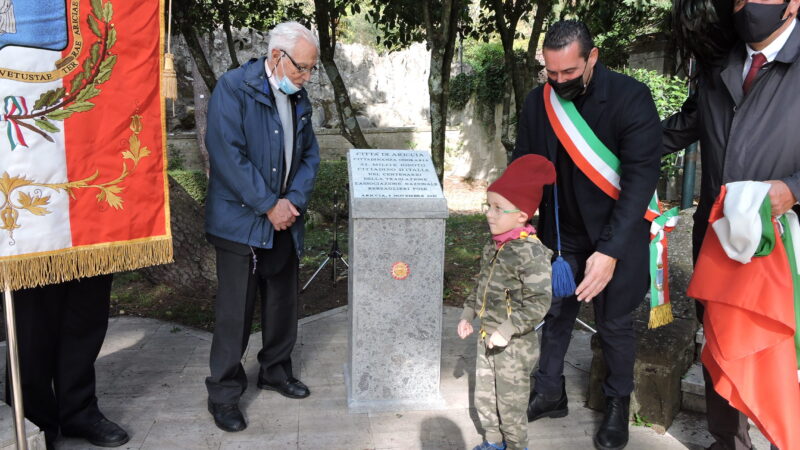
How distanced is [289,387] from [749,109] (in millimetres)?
2826

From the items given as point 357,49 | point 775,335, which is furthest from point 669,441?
point 357,49

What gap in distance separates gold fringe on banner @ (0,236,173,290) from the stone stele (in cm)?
102

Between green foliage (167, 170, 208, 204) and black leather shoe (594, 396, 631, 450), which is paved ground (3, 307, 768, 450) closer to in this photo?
black leather shoe (594, 396, 631, 450)

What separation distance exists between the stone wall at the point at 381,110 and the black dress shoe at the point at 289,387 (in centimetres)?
1448

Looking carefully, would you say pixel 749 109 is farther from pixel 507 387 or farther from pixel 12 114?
pixel 12 114

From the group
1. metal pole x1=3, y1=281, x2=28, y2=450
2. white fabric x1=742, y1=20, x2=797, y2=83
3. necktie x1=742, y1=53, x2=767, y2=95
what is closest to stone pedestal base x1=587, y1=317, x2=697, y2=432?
necktie x1=742, y1=53, x2=767, y2=95

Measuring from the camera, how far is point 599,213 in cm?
306

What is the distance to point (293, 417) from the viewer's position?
11.4 ft

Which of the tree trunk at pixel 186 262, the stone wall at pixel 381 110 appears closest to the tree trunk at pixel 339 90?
the tree trunk at pixel 186 262

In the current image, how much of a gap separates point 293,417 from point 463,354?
1412 millimetres

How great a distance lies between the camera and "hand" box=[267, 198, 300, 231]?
10.7 feet

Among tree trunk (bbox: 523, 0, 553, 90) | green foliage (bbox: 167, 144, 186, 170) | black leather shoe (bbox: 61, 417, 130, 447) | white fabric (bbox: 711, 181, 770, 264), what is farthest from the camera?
green foliage (bbox: 167, 144, 186, 170)

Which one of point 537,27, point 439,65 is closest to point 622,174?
point 439,65

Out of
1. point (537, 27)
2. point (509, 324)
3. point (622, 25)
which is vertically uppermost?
point (622, 25)
